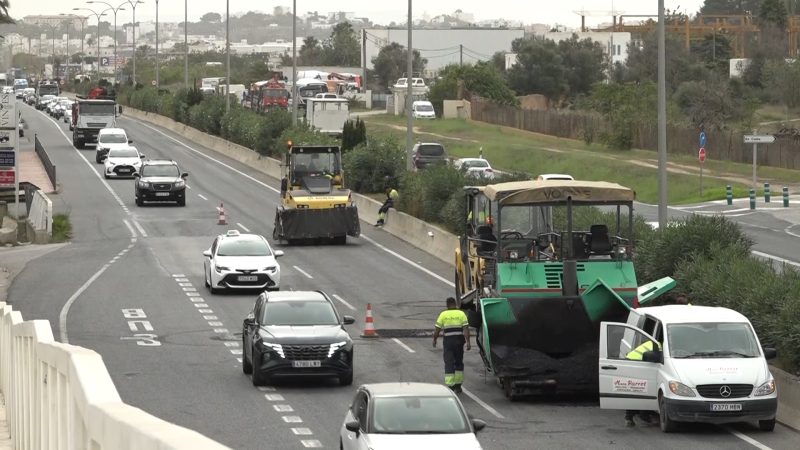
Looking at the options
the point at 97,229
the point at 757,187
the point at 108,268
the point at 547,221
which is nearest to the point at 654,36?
the point at 757,187

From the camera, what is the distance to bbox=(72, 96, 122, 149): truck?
8681 centimetres

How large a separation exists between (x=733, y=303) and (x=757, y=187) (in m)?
42.4

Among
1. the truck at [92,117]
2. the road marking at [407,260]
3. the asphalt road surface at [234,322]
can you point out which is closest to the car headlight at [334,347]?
the asphalt road surface at [234,322]

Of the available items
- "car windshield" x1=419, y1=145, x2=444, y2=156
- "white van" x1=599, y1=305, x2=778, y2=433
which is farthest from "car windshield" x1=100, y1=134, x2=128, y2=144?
"white van" x1=599, y1=305, x2=778, y2=433

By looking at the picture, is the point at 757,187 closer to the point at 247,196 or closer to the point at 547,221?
the point at 247,196

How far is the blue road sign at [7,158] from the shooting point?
54.9m

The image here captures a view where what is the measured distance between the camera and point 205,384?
962 inches

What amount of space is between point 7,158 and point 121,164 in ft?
50.0

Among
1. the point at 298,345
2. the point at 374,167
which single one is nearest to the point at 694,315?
the point at 298,345

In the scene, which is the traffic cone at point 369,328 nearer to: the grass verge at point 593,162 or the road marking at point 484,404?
the road marking at point 484,404

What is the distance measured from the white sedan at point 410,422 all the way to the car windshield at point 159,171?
142 ft

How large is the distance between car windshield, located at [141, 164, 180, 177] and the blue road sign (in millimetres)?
5599

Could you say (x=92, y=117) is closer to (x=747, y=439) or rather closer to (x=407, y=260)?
(x=407, y=260)

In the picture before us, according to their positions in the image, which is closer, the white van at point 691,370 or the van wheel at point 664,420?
the white van at point 691,370
